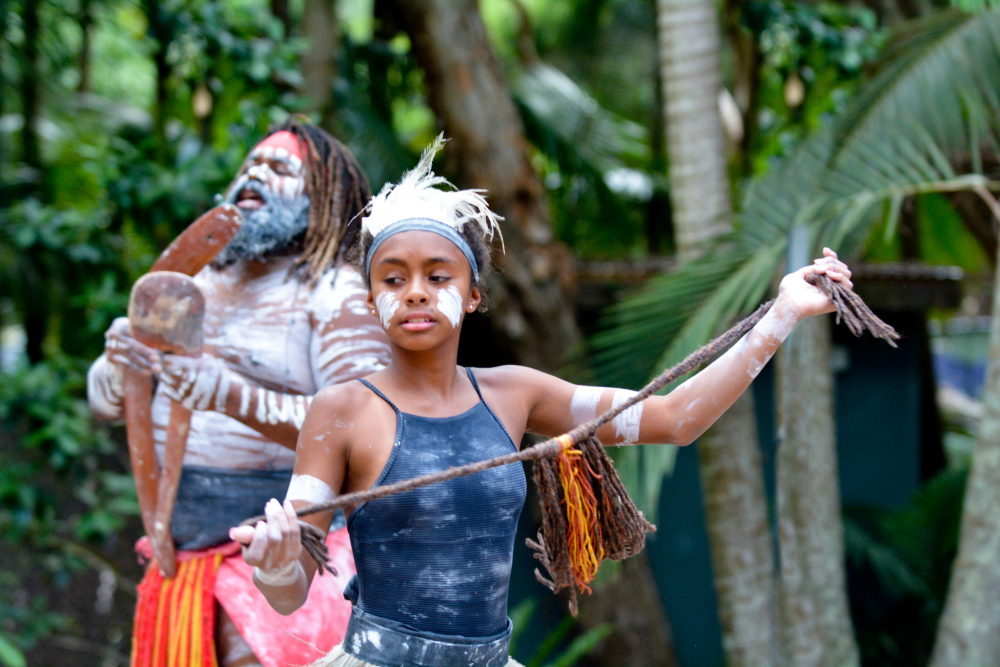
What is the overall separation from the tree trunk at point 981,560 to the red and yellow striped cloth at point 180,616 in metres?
2.70

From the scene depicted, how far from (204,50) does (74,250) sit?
40.1 inches

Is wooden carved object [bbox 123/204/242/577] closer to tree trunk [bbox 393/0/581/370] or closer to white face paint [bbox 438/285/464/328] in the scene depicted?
white face paint [bbox 438/285/464/328]

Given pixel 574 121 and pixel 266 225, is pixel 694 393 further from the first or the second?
pixel 574 121

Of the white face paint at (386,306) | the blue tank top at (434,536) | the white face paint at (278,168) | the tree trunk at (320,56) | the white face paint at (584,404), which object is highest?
the tree trunk at (320,56)

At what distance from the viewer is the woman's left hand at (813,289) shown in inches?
61.2

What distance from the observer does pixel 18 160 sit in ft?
15.9

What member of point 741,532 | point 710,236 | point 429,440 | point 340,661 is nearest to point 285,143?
point 429,440

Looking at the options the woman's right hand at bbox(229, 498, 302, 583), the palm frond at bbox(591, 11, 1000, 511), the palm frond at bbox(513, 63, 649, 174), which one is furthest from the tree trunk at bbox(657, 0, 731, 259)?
the woman's right hand at bbox(229, 498, 302, 583)

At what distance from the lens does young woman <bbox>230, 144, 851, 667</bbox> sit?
151cm

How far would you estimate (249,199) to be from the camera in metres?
2.15

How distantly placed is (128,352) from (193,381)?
19 centimetres

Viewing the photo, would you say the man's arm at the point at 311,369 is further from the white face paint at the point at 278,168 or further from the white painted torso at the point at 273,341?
the white face paint at the point at 278,168

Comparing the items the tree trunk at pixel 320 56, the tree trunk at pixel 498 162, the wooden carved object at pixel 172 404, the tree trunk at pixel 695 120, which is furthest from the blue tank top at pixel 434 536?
the tree trunk at pixel 320 56

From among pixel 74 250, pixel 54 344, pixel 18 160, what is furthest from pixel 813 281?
pixel 54 344
